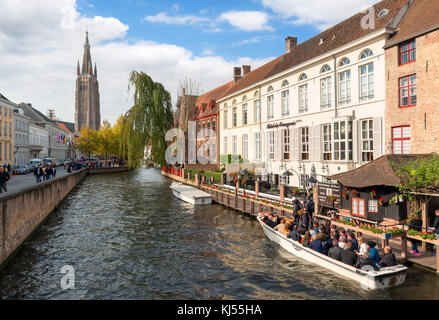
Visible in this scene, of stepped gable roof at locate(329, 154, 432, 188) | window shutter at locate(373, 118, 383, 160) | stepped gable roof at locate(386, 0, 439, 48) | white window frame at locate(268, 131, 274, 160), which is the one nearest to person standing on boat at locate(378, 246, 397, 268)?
stepped gable roof at locate(329, 154, 432, 188)

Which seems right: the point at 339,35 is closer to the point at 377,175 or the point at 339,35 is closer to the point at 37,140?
the point at 377,175

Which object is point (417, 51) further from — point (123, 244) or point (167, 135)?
point (167, 135)

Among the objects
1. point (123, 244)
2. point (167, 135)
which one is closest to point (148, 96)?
point (167, 135)

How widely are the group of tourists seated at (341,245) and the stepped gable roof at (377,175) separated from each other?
217 cm

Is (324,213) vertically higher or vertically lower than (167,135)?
lower

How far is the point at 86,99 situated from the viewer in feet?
427

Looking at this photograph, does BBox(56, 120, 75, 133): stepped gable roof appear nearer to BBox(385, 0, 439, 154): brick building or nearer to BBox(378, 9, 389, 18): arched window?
BBox(378, 9, 389, 18): arched window

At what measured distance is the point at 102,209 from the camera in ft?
72.8

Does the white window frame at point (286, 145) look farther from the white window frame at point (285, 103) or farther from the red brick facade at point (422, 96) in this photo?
the red brick facade at point (422, 96)

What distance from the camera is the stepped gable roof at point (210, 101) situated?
43344 mm

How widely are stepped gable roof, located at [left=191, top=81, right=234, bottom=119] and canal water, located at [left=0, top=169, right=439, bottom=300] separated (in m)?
26.1

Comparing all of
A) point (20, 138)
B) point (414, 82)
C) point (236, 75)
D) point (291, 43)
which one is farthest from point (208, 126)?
point (20, 138)

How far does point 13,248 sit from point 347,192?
1322 cm
